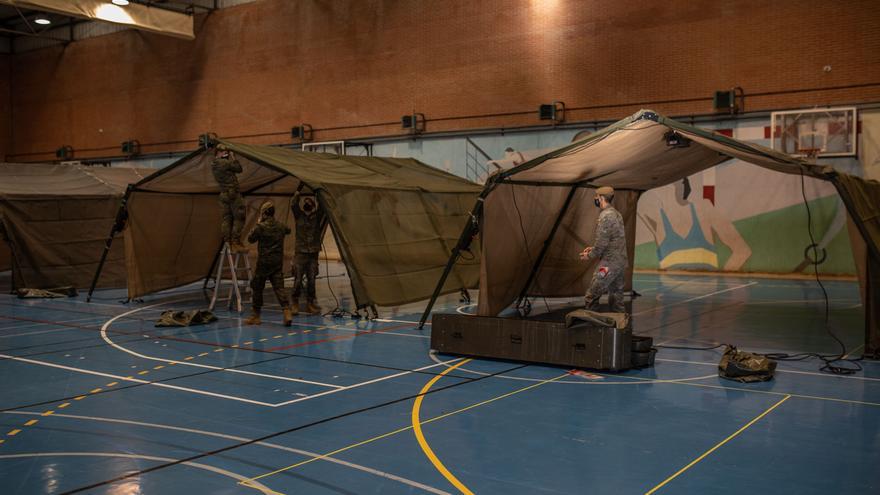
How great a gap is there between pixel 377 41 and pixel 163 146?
37.8 ft

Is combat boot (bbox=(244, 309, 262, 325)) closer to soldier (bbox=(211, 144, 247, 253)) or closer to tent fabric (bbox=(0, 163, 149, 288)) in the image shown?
soldier (bbox=(211, 144, 247, 253))

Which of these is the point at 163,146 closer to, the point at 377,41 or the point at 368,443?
the point at 377,41

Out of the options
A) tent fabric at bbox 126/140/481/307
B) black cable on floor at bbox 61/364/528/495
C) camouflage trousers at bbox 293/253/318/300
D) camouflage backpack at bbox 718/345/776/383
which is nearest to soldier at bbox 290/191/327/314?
camouflage trousers at bbox 293/253/318/300

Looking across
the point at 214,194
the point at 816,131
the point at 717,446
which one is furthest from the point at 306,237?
the point at 816,131

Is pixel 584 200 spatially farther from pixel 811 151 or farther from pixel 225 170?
pixel 811 151

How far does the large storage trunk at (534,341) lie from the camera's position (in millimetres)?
8523

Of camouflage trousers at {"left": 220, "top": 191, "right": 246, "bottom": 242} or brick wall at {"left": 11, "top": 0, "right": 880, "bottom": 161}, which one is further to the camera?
brick wall at {"left": 11, "top": 0, "right": 880, "bottom": 161}

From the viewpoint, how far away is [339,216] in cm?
1295

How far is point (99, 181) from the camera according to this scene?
19.5 metres

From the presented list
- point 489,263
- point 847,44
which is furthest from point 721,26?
point 489,263

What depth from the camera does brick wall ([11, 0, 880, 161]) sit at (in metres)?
19.9

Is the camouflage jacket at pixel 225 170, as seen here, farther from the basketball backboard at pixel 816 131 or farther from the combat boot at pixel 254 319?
the basketball backboard at pixel 816 131

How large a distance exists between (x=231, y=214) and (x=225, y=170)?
78 cm

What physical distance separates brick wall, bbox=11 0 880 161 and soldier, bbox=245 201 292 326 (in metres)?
12.9
